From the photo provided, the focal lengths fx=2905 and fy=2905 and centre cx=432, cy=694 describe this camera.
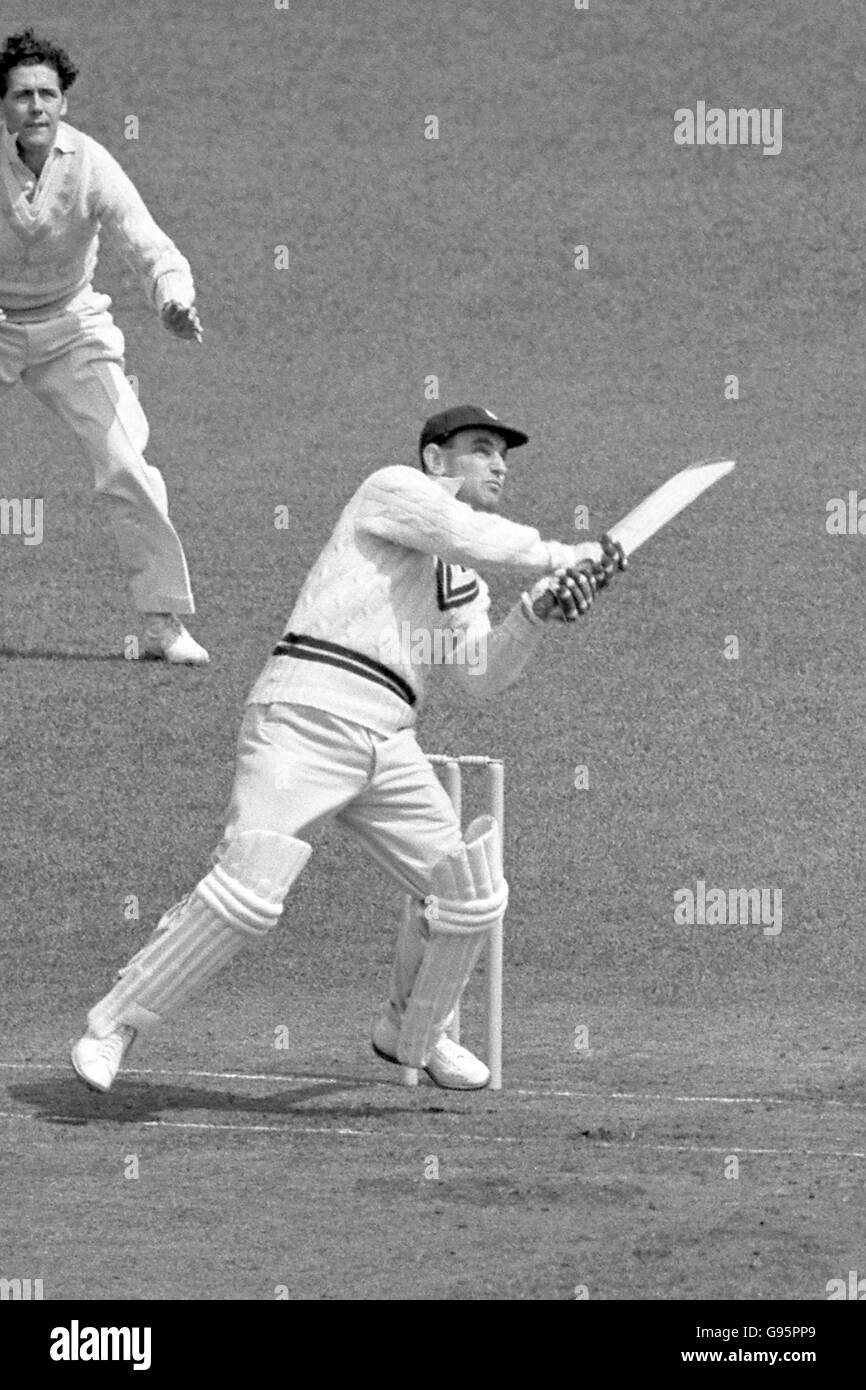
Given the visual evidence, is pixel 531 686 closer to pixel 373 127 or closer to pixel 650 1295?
pixel 650 1295

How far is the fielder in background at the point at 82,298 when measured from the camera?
1209 centimetres

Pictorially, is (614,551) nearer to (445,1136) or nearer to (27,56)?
(445,1136)

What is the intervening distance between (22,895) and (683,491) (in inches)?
151

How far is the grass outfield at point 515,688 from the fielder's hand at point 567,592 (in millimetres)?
1579

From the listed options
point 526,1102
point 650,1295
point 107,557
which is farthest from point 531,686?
point 650,1295

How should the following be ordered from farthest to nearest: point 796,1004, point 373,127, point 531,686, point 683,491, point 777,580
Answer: point 373,127 → point 777,580 → point 531,686 → point 796,1004 → point 683,491

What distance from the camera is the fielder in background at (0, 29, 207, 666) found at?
12094 mm

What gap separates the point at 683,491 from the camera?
29.6 feet

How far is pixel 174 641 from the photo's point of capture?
531 inches

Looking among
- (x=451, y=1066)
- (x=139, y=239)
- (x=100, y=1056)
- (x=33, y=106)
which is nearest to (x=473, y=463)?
(x=451, y=1066)

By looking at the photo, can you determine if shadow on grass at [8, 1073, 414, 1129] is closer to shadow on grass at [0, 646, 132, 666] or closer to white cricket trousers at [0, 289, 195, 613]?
white cricket trousers at [0, 289, 195, 613]

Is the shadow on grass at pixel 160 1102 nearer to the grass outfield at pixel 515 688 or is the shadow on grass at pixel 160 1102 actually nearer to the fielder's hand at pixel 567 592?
the grass outfield at pixel 515 688

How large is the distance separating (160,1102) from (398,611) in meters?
1.74

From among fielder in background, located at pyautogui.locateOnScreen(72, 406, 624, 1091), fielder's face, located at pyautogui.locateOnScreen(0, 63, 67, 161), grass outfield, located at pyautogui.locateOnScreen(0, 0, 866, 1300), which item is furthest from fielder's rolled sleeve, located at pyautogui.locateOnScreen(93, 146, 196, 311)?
fielder in background, located at pyautogui.locateOnScreen(72, 406, 624, 1091)
